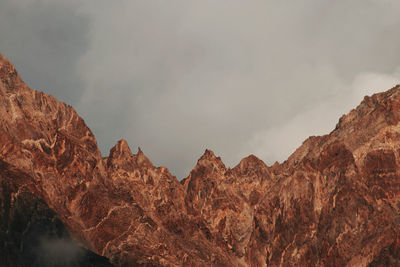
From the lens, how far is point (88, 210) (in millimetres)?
169125

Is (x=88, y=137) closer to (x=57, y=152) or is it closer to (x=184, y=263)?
(x=57, y=152)

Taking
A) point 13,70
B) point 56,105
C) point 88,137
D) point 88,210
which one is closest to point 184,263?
point 88,210

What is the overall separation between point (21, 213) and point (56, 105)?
5990 centimetres

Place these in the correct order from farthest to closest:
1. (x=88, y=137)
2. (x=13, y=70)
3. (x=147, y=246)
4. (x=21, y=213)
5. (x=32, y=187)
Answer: (x=88, y=137) → (x=147, y=246) → (x=13, y=70) → (x=32, y=187) → (x=21, y=213)

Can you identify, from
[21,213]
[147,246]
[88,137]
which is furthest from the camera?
[88,137]

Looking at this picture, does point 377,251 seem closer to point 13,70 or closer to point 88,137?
point 88,137

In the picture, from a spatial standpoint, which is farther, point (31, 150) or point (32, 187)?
point (31, 150)

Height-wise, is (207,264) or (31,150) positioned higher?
(31,150)

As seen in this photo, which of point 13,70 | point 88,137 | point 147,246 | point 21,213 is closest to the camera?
point 21,213

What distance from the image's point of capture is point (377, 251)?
18162 centimetres

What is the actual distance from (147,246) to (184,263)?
1428 centimetres

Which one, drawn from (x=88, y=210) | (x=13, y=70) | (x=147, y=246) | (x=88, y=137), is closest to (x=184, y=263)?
(x=147, y=246)

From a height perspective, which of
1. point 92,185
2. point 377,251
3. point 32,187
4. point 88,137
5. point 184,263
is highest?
point 88,137

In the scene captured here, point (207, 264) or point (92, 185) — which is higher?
point (92, 185)
